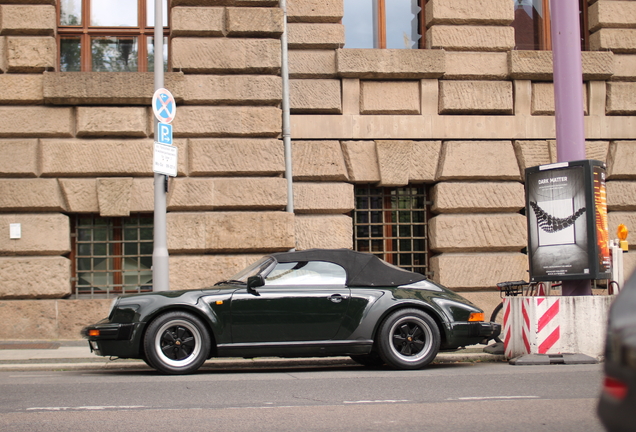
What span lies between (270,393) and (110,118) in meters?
7.23

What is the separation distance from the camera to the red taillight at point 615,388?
9.34ft

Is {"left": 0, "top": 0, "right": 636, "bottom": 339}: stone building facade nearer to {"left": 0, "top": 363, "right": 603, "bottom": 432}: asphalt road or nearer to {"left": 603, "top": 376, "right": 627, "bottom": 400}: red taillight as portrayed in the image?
{"left": 0, "top": 363, "right": 603, "bottom": 432}: asphalt road

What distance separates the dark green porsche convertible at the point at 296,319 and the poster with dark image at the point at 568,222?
153 cm

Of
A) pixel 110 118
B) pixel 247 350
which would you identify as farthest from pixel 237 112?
pixel 247 350

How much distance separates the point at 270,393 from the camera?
6.96 m

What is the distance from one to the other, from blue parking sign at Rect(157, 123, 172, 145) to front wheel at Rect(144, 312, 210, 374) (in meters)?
3.09

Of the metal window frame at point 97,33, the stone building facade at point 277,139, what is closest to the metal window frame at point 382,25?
the stone building facade at point 277,139

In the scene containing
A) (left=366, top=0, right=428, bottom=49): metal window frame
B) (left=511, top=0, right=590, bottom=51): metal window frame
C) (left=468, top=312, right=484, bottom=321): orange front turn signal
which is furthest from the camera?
(left=511, top=0, right=590, bottom=51): metal window frame

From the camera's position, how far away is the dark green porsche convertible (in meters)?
8.43

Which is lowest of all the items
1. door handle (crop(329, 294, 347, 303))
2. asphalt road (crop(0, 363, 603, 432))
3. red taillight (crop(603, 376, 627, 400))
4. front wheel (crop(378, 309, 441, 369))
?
asphalt road (crop(0, 363, 603, 432))

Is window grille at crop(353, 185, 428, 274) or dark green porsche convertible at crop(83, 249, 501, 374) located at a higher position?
window grille at crop(353, 185, 428, 274)

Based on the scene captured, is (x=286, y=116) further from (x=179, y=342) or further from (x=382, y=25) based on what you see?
(x=179, y=342)

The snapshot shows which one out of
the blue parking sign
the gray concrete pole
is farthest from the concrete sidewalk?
the gray concrete pole

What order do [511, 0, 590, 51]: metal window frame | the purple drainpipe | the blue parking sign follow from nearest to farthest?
the purple drainpipe < the blue parking sign < [511, 0, 590, 51]: metal window frame
